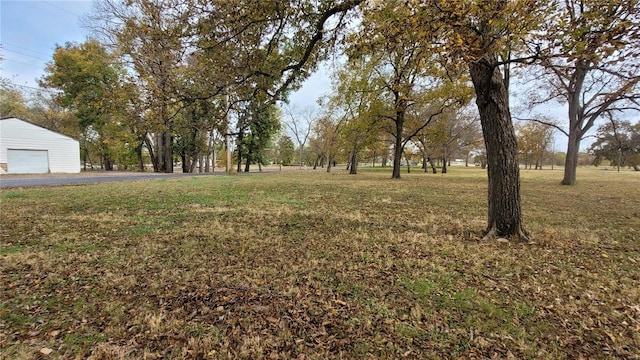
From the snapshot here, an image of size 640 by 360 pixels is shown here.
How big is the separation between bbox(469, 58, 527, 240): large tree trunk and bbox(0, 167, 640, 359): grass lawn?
49 cm

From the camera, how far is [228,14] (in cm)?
440

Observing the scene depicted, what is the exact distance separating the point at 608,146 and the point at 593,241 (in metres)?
59.1

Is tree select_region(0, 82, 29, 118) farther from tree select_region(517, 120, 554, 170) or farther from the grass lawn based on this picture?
tree select_region(517, 120, 554, 170)

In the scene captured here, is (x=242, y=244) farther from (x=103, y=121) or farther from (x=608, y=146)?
(x=608, y=146)

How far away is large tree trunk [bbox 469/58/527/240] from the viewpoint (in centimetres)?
406

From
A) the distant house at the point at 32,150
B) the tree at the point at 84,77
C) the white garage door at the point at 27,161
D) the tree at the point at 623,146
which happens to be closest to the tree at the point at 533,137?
the tree at the point at 623,146

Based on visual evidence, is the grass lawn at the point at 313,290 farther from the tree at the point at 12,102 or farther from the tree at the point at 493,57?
→ the tree at the point at 12,102

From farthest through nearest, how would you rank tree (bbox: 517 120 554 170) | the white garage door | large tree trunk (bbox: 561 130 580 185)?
1. tree (bbox: 517 120 554 170)
2. the white garage door
3. large tree trunk (bbox: 561 130 580 185)

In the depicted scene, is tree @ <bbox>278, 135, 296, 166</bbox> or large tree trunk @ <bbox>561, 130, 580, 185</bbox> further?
tree @ <bbox>278, 135, 296, 166</bbox>

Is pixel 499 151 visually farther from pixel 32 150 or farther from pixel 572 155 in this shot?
pixel 32 150

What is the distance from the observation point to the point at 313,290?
8.98 ft

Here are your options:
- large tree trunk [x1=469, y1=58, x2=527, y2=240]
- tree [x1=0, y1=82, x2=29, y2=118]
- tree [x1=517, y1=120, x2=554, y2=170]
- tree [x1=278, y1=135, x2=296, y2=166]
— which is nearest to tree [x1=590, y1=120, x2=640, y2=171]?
tree [x1=517, y1=120, x2=554, y2=170]

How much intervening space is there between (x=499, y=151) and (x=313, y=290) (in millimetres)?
3648

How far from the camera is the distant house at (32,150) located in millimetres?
17750
